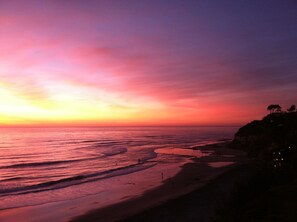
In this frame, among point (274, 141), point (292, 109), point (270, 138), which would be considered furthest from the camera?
point (292, 109)

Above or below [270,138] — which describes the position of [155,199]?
below

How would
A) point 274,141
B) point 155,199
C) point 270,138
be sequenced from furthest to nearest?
point 270,138 < point 274,141 < point 155,199

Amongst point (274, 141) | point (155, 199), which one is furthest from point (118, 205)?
point (274, 141)

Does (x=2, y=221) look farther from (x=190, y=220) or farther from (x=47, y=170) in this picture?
(x=47, y=170)

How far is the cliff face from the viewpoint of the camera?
3491cm

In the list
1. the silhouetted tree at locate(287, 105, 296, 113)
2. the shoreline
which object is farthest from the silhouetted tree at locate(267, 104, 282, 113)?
the shoreline

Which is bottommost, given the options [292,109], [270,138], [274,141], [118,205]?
[118,205]

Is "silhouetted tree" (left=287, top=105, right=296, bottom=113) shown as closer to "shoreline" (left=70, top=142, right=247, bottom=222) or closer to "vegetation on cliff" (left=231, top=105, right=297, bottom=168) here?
"vegetation on cliff" (left=231, top=105, right=297, bottom=168)

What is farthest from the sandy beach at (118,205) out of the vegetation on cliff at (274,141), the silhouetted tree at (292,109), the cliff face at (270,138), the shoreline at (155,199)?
the silhouetted tree at (292,109)

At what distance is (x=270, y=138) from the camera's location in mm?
47219

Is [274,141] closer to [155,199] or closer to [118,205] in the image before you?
[155,199]

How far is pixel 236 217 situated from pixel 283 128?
126 feet

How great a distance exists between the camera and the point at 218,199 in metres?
20.2

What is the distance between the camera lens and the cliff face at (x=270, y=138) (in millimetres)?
34906
